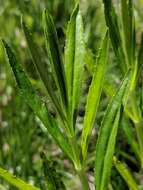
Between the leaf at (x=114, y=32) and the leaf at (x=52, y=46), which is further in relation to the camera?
the leaf at (x=114, y=32)

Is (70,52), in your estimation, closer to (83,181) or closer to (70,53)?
(70,53)

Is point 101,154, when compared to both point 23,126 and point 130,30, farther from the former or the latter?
point 23,126

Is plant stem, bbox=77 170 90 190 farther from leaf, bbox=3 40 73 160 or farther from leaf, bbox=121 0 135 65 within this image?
leaf, bbox=121 0 135 65

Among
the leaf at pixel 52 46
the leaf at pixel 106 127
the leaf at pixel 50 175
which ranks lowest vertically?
the leaf at pixel 50 175

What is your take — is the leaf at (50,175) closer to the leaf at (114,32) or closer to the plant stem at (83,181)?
the plant stem at (83,181)

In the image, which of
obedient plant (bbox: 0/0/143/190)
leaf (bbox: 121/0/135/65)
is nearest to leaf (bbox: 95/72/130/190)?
obedient plant (bbox: 0/0/143/190)

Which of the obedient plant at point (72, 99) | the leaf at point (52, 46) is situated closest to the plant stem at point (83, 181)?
the obedient plant at point (72, 99)

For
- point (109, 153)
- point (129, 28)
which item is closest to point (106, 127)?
point (109, 153)
